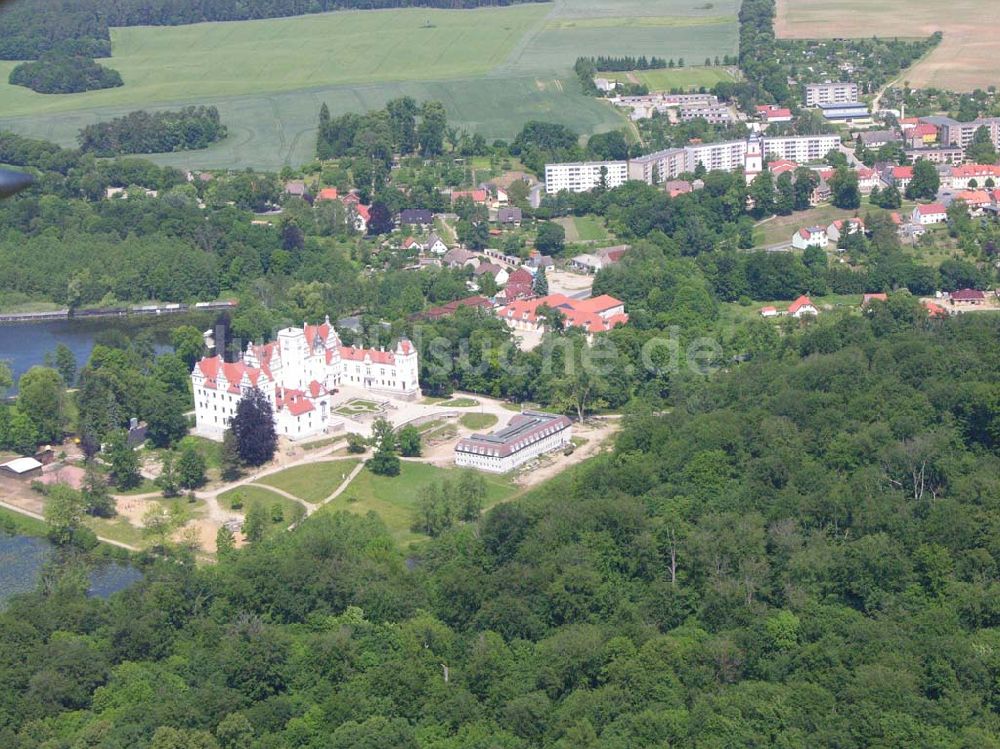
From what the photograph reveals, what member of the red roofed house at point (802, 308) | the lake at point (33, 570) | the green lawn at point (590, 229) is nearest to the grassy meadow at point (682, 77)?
the green lawn at point (590, 229)

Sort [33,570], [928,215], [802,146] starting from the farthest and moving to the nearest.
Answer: [802,146] < [928,215] < [33,570]

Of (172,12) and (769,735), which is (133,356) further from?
Answer: (172,12)

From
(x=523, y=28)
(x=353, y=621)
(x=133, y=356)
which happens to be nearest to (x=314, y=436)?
(x=133, y=356)

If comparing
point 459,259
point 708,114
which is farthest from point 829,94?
point 459,259

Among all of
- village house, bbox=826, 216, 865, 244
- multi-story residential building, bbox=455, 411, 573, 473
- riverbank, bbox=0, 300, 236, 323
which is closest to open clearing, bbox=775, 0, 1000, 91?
village house, bbox=826, 216, 865, 244

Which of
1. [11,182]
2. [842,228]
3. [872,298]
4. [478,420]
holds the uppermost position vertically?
[11,182]

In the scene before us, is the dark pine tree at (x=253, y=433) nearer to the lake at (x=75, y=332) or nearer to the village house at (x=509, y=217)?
the lake at (x=75, y=332)

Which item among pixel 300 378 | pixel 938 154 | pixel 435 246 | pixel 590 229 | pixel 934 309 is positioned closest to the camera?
pixel 300 378

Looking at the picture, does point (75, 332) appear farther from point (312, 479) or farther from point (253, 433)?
point (312, 479)
